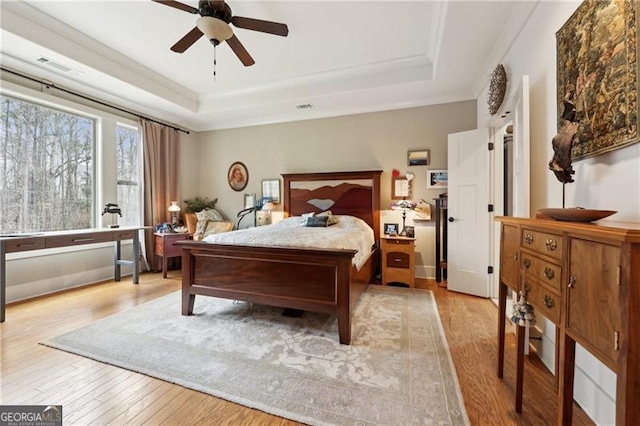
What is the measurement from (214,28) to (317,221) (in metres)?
2.52

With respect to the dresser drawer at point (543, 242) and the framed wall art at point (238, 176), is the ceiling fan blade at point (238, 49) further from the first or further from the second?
the framed wall art at point (238, 176)

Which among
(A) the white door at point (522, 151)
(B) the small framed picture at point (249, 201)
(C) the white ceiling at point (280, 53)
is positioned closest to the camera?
(A) the white door at point (522, 151)

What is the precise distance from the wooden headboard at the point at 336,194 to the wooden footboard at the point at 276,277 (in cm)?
186

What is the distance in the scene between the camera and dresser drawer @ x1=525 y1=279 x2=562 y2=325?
1.10 meters

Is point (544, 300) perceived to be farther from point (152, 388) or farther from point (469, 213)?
point (469, 213)

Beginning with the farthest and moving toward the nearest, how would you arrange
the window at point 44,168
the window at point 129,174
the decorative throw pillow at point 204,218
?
the decorative throw pillow at point 204,218
the window at point 129,174
the window at point 44,168

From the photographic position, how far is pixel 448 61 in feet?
10.1

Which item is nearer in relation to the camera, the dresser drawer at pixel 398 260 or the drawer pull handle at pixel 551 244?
the drawer pull handle at pixel 551 244

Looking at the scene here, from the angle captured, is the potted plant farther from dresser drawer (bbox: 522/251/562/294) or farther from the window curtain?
dresser drawer (bbox: 522/251/562/294)

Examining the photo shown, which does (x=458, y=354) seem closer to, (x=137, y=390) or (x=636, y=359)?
(x=636, y=359)

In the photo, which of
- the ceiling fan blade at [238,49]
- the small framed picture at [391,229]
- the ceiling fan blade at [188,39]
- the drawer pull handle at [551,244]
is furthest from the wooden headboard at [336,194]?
the drawer pull handle at [551,244]

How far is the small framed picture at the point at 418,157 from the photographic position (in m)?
4.16

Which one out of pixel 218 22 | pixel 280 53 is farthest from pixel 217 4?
pixel 280 53

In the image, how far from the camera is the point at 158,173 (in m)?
4.75
